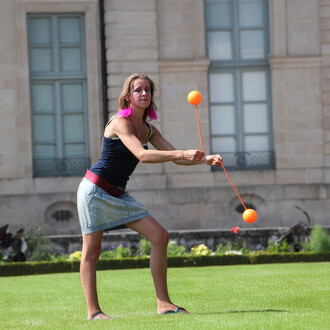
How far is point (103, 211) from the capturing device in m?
6.48

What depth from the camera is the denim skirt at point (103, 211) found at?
647 centimetres

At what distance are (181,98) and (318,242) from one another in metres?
6.14

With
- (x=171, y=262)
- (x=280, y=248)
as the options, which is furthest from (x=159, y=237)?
(x=280, y=248)

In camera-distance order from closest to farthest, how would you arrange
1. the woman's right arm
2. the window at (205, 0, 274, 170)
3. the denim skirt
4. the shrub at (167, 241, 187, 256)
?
the woman's right arm → the denim skirt → the shrub at (167, 241, 187, 256) → the window at (205, 0, 274, 170)

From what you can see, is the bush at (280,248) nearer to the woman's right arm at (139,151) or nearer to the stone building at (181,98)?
the stone building at (181,98)

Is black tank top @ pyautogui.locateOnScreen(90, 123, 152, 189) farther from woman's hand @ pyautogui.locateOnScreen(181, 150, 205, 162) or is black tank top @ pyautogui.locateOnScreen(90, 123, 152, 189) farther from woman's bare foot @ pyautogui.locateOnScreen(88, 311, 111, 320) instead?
woman's bare foot @ pyautogui.locateOnScreen(88, 311, 111, 320)

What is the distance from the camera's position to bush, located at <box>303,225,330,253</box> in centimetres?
1409

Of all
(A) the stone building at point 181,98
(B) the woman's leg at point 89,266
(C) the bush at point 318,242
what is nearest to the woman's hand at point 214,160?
(B) the woman's leg at point 89,266

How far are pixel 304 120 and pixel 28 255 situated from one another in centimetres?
763

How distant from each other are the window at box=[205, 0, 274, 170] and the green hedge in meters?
5.94

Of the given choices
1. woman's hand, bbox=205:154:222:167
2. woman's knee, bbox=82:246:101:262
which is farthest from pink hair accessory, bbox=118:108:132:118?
woman's knee, bbox=82:246:101:262

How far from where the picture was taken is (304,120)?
1944cm

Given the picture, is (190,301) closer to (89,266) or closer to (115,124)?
(89,266)

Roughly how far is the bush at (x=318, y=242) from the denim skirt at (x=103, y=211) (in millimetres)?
8095
